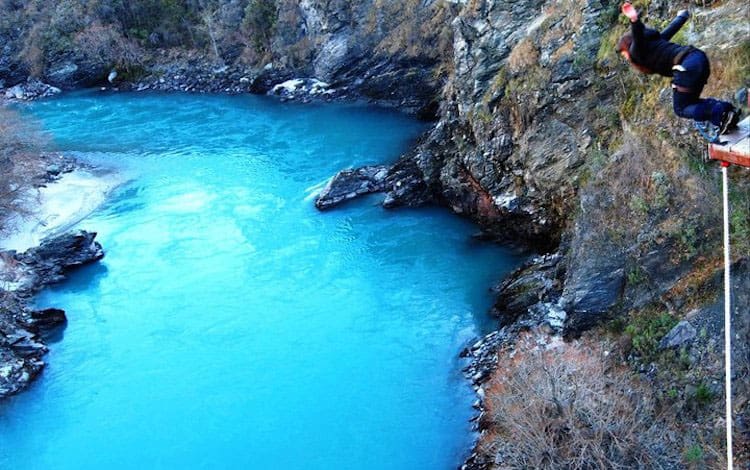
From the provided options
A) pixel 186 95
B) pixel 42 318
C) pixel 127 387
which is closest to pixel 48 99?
pixel 186 95

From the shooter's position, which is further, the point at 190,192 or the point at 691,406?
the point at 190,192

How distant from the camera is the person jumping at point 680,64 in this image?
7.96 metres

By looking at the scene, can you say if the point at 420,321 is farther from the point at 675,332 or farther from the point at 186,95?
the point at 186,95

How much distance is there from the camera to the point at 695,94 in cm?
837

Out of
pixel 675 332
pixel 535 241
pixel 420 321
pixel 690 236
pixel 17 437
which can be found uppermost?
pixel 690 236

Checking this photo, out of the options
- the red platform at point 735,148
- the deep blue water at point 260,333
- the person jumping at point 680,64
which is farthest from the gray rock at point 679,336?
the person jumping at point 680,64

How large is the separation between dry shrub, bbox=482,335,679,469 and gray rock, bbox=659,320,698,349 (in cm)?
95

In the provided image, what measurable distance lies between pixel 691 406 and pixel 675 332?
1600 mm

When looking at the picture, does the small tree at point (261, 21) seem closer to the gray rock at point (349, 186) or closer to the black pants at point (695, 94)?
the gray rock at point (349, 186)

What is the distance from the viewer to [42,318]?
20906 millimetres

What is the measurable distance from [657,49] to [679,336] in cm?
732

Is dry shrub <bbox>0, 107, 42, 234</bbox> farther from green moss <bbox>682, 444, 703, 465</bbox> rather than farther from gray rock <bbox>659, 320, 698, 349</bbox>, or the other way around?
green moss <bbox>682, 444, 703, 465</bbox>

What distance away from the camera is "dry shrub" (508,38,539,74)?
2039 centimetres

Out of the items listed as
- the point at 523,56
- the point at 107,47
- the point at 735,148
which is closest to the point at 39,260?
the point at 523,56
